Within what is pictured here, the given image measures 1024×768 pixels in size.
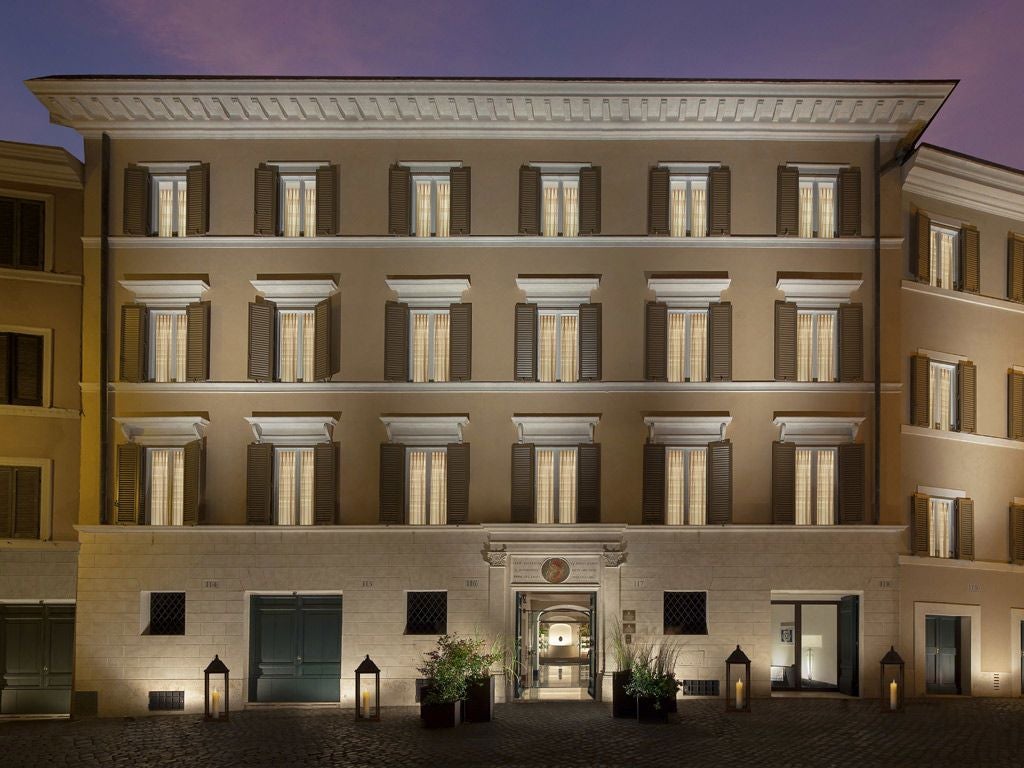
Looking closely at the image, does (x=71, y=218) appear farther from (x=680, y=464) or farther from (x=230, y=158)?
(x=680, y=464)

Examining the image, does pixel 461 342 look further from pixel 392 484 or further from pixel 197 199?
pixel 197 199

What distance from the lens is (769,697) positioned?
80.1 ft

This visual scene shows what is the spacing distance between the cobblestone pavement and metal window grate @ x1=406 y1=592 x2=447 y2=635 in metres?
2.22

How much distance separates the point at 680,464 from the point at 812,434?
3.42 meters

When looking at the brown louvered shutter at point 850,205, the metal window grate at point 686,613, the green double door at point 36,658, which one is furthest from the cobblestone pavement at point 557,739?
the brown louvered shutter at point 850,205

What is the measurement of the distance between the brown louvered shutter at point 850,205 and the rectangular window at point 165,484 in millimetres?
17868

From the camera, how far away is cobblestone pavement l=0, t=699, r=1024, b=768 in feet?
57.6

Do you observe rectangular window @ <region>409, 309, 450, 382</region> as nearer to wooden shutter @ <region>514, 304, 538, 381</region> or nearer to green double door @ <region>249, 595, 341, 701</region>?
wooden shutter @ <region>514, 304, 538, 381</region>

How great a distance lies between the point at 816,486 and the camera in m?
25.1

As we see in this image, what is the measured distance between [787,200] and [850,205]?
1619mm

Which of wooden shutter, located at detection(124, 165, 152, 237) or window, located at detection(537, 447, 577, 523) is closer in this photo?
window, located at detection(537, 447, 577, 523)

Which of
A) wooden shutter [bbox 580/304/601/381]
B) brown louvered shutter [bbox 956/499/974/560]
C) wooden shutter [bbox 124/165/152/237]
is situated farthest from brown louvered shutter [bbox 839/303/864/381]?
wooden shutter [bbox 124/165/152/237]

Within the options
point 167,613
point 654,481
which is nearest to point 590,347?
point 654,481

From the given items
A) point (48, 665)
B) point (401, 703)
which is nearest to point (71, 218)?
point (48, 665)
